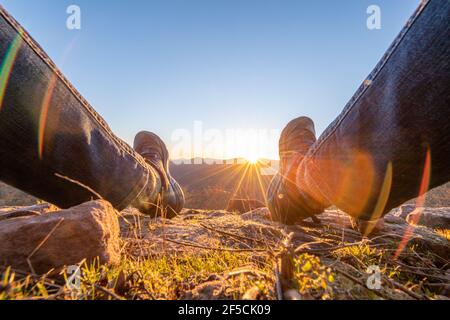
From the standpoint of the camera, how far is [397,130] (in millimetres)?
1044

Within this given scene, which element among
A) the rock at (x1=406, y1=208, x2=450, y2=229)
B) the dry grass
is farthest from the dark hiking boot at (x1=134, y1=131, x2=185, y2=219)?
the rock at (x1=406, y1=208, x2=450, y2=229)

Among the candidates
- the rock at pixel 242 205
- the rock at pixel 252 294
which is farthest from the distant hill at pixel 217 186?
the rock at pixel 252 294

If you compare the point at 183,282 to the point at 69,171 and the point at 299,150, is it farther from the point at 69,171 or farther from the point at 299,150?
the point at 299,150

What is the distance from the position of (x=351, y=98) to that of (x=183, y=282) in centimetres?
127

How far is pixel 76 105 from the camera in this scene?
1401 millimetres

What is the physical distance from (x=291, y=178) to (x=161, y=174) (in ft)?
5.41

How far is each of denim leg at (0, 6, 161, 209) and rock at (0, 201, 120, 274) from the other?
17 cm

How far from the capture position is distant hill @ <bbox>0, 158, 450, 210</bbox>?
7932 millimetres

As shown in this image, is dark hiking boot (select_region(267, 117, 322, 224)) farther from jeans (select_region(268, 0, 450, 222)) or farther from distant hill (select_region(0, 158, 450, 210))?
distant hill (select_region(0, 158, 450, 210))

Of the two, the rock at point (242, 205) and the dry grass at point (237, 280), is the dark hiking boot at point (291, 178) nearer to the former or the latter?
the dry grass at point (237, 280)

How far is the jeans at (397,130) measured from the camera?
865 mm

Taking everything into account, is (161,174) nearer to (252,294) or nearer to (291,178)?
(291,178)

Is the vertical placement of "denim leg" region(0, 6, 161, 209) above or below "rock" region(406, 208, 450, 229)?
above
